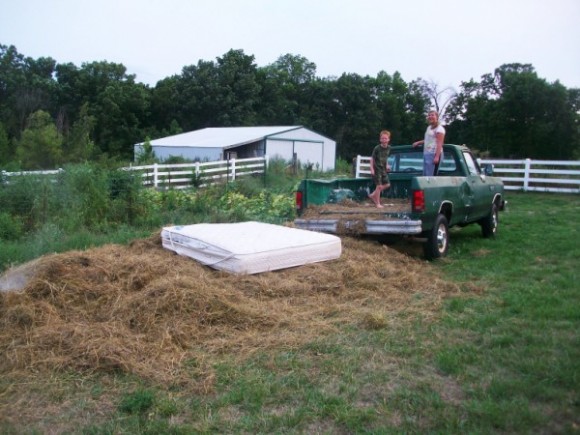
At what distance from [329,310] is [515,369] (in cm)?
192

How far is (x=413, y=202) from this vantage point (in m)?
7.69

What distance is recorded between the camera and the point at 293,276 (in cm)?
640

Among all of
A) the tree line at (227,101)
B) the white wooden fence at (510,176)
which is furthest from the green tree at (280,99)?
the white wooden fence at (510,176)

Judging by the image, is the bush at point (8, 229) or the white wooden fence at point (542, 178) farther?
the white wooden fence at point (542, 178)

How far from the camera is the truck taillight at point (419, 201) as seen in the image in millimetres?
7656

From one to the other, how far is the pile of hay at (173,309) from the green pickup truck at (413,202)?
A: 1.09 metres

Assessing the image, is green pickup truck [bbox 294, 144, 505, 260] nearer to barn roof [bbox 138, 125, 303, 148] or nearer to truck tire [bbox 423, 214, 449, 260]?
truck tire [bbox 423, 214, 449, 260]

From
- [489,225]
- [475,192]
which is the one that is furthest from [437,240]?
[489,225]

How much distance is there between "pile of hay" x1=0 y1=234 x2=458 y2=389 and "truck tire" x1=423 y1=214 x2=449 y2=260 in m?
1.21

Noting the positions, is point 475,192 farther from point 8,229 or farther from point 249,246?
point 8,229

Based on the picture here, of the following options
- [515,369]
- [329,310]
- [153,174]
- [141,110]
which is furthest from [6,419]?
[141,110]

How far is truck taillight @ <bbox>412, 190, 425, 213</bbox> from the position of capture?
25.1 feet

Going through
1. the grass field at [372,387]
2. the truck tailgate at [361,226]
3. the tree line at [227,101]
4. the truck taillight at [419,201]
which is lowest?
the grass field at [372,387]

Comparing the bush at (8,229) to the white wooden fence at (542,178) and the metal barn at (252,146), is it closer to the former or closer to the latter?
the white wooden fence at (542,178)
